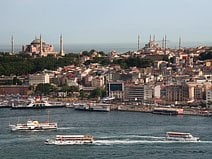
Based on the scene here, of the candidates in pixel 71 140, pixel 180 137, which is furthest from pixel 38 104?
pixel 180 137

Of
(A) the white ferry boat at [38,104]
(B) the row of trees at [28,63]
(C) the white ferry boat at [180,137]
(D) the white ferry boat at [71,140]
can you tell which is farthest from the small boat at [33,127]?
(B) the row of trees at [28,63]

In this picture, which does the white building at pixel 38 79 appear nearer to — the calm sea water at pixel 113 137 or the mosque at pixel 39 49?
the calm sea water at pixel 113 137

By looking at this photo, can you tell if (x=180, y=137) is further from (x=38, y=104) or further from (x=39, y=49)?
(x=39, y=49)

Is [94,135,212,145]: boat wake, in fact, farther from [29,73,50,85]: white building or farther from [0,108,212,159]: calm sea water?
[29,73,50,85]: white building

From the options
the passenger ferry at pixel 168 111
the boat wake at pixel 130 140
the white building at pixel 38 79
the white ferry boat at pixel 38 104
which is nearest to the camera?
the boat wake at pixel 130 140

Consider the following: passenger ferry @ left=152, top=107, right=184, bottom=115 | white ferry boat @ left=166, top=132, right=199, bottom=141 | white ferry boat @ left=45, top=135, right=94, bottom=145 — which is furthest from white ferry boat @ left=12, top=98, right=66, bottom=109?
white ferry boat @ left=166, top=132, right=199, bottom=141

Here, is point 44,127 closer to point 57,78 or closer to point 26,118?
point 26,118

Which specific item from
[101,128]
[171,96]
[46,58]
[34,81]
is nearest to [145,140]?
[101,128]

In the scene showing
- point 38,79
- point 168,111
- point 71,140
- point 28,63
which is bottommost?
point 71,140
